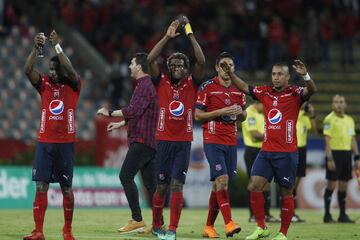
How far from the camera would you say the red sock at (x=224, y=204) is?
15.7m

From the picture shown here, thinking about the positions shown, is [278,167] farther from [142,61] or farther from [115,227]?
[115,227]

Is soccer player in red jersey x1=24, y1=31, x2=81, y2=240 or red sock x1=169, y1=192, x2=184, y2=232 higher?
soccer player in red jersey x1=24, y1=31, x2=81, y2=240

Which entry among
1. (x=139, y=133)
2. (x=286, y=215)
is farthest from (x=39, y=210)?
(x=286, y=215)

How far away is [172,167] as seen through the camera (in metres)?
15.5

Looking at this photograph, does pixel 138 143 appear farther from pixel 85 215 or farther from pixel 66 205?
pixel 85 215

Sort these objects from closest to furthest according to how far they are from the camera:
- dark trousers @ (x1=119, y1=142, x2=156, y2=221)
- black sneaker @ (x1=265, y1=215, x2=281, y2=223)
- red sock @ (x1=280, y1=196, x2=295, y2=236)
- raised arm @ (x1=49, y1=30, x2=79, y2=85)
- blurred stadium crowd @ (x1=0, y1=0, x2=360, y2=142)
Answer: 1. raised arm @ (x1=49, y1=30, x2=79, y2=85)
2. red sock @ (x1=280, y1=196, x2=295, y2=236)
3. dark trousers @ (x1=119, y1=142, x2=156, y2=221)
4. black sneaker @ (x1=265, y1=215, x2=281, y2=223)
5. blurred stadium crowd @ (x1=0, y1=0, x2=360, y2=142)

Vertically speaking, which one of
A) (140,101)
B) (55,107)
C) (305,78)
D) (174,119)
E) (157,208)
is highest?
(305,78)

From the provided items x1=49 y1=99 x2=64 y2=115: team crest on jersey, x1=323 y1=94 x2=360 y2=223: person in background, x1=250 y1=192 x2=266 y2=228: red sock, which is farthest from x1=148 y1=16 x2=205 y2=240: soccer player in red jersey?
x1=323 y1=94 x2=360 y2=223: person in background

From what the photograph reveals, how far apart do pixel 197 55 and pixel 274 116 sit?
1523 millimetres

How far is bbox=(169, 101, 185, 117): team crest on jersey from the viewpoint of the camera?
15.6 m

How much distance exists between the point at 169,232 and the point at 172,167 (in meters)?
1.09

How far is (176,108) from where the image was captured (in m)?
15.6

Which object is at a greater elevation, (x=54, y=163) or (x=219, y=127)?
(x=219, y=127)

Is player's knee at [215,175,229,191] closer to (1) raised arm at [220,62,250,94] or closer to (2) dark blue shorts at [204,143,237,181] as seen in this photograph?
(2) dark blue shorts at [204,143,237,181]
